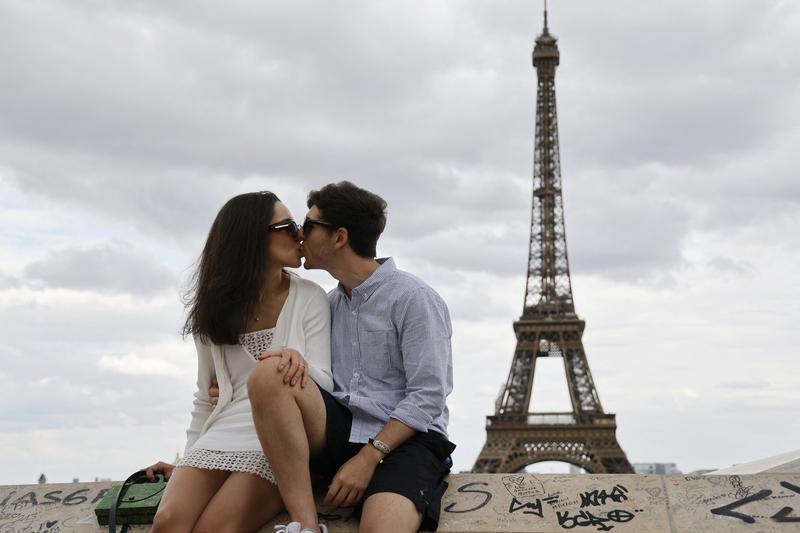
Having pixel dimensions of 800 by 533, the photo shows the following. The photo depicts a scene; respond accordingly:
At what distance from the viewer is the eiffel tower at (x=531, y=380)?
129 ft

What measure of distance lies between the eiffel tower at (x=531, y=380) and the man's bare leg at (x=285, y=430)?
34917mm

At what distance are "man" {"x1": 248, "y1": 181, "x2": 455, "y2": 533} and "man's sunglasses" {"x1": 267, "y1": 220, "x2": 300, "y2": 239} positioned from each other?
7cm

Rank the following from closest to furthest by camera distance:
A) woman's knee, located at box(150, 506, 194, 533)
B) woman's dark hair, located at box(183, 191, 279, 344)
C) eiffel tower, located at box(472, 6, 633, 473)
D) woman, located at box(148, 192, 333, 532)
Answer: woman's knee, located at box(150, 506, 194, 533) < woman, located at box(148, 192, 333, 532) < woman's dark hair, located at box(183, 191, 279, 344) < eiffel tower, located at box(472, 6, 633, 473)

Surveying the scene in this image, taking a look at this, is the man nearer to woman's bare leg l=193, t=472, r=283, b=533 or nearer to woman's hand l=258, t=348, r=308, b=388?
woman's hand l=258, t=348, r=308, b=388

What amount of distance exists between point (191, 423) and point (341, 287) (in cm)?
101

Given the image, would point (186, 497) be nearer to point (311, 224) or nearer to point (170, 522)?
point (170, 522)

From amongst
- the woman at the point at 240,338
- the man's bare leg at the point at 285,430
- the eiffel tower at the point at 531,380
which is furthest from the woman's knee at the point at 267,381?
the eiffel tower at the point at 531,380

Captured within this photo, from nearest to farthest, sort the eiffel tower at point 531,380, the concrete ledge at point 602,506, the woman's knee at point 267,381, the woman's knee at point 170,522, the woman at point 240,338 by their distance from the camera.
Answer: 1. the woman's knee at point 267,381
2. the woman's knee at point 170,522
3. the woman at point 240,338
4. the concrete ledge at point 602,506
5. the eiffel tower at point 531,380

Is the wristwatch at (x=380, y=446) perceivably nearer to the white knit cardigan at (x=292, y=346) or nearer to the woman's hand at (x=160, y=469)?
the white knit cardigan at (x=292, y=346)

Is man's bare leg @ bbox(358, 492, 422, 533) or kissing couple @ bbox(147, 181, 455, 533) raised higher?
kissing couple @ bbox(147, 181, 455, 533)

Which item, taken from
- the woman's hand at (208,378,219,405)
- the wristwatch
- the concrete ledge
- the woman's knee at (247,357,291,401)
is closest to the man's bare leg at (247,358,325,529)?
the woman's knee at (247,357,291,401)

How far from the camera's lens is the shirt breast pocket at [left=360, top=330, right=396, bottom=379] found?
180 inches


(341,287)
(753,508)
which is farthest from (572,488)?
(341,287)

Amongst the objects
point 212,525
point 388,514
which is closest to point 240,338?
point 212,525
